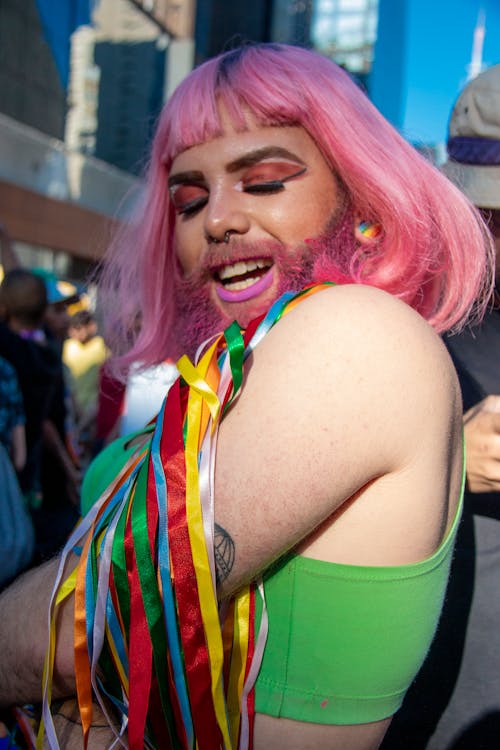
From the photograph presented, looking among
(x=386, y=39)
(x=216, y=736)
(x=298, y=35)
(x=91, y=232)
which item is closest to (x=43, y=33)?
(x=91, y=232)

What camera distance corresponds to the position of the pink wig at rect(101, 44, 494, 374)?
1.26m

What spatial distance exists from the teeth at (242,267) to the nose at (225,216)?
0.18 feet

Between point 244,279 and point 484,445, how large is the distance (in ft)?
1.80

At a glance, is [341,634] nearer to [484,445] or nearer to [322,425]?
[322,425]

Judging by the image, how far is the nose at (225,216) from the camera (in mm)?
1299

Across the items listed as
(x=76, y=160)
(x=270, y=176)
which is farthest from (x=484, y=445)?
(x=76, y=160)

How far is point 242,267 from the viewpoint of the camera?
1342 millimetres

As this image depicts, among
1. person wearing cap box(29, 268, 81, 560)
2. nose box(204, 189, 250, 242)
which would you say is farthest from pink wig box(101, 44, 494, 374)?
person wearing cap box(29, 268, 81, 560)

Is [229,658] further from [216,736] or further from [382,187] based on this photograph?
[382,187]

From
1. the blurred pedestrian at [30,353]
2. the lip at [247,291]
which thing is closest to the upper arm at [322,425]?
the lip at [247,291]

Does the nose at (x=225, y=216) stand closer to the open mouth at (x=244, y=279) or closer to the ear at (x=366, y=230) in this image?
the open mouth at (x=244, y=279)

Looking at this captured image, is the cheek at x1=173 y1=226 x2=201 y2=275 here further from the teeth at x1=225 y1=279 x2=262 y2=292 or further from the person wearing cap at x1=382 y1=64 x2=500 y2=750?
the person wearing cap at x1=382 y1=64 x2=500 y2=750

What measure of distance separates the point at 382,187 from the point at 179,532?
2.42ft

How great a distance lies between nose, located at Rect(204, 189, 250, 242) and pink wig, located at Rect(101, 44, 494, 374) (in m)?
0.13
